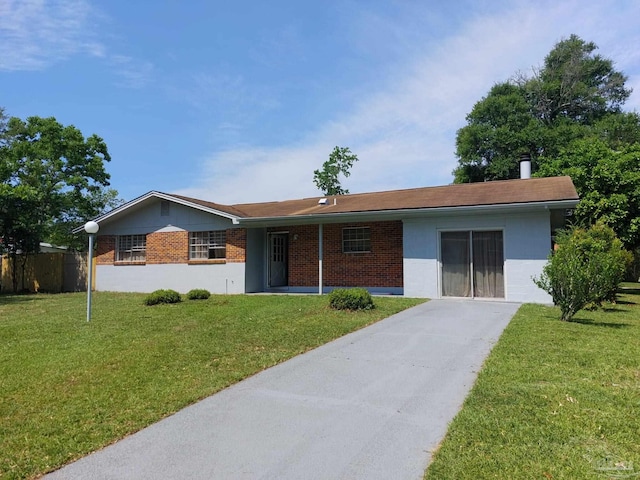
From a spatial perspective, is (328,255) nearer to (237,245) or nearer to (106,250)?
(237,245)

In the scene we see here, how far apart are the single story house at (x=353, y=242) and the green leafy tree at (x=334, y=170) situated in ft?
59.9

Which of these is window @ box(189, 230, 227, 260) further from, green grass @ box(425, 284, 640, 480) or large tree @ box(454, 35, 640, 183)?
large tree @ box(454, 35, 640, 183)

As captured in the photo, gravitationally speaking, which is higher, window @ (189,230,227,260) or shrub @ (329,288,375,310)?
window @ (189,230,227,260)

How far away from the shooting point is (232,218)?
1497 centimetres

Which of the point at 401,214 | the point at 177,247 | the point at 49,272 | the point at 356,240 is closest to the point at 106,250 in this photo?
the point at 49,272

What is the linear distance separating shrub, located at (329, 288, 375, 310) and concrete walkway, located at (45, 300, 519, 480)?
3630 mm

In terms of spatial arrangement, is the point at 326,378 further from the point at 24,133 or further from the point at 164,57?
the point at 24,133

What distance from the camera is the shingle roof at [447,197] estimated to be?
38.3 feet

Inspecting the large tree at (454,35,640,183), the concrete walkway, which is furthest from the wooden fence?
the large tree at (454,35,640,183)

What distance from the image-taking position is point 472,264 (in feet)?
41.0

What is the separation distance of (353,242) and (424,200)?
287 centimetres

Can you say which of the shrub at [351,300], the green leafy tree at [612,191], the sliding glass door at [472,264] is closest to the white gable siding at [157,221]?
the shrub at [351,300]

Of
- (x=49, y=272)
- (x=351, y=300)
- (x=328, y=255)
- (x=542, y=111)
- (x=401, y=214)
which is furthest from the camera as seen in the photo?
(x=542, y=111)

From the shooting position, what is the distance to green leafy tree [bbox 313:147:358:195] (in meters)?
37.4
